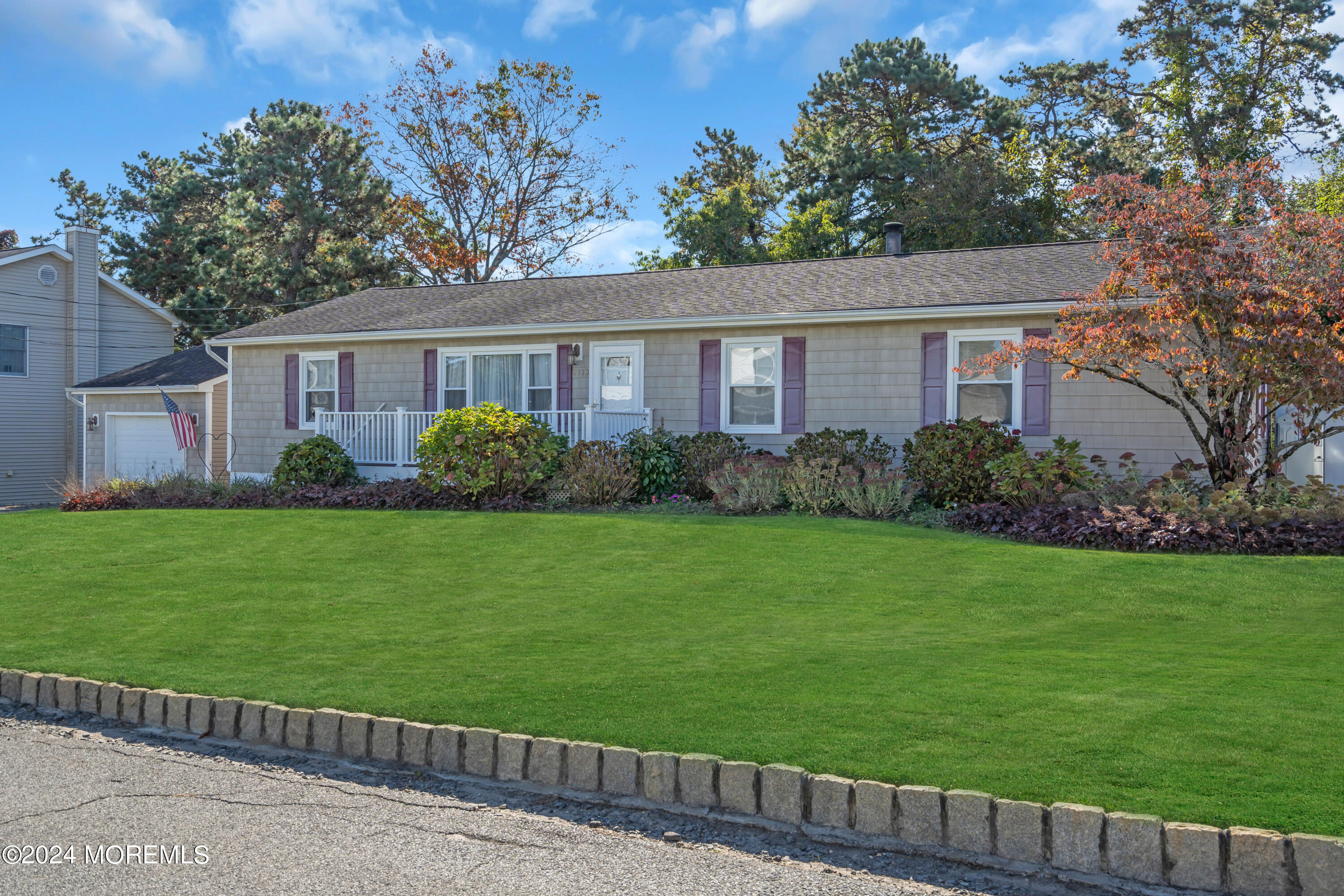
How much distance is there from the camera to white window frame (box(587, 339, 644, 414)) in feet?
54.9

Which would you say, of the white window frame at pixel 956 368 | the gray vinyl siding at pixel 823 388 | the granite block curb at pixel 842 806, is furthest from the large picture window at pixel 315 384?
the granite block curb at pixel 842 806

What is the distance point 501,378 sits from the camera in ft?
59.1

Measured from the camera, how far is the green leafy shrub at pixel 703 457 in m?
14.8

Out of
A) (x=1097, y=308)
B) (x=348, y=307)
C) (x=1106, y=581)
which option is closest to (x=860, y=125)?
(x=348, y=307)

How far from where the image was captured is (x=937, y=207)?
1116 inches

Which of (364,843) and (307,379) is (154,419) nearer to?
(307,379)

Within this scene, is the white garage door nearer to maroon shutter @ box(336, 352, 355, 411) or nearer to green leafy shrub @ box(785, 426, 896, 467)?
maroon shutter @ box(336, 352, 355, 411)

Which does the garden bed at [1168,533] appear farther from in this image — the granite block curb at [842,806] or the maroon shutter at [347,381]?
the maroon shutter at [347,381]

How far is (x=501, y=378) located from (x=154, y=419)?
11001 millimetres

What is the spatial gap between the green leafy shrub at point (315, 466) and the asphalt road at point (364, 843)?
12.3 meters

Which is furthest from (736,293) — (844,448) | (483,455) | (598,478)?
(483,455)

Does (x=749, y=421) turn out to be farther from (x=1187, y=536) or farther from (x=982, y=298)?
(x=1187, y=536)

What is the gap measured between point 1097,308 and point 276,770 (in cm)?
1050

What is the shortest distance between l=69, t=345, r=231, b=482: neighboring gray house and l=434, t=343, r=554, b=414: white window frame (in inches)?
232
